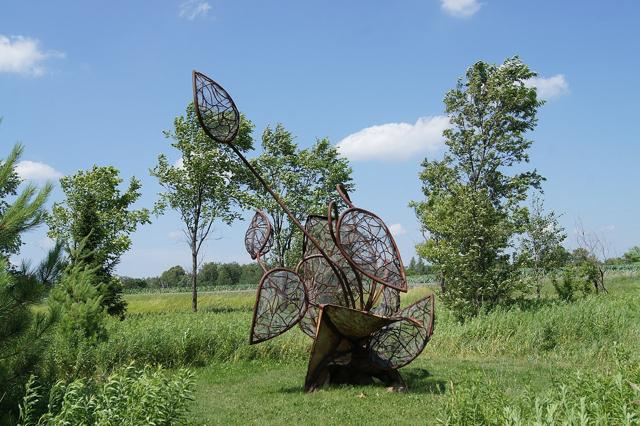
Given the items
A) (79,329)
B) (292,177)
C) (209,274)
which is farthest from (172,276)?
(79,329)

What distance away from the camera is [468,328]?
42.8ft

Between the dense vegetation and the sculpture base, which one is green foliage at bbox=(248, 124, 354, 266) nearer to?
the dense vegetation

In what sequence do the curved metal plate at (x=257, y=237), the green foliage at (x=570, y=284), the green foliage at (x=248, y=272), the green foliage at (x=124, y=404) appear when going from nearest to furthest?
the green foliage at (x=124, y=404) → the curved metal plate at (x=257, y=237) → the green foliage at (x=570, y=284) → the green foliage at (x=248, y=272)

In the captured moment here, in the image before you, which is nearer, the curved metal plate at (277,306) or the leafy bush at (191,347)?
the curved metal plate at (277,306)

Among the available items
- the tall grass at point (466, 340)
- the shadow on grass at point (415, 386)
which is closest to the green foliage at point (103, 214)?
the tall grass at point (466, 340)

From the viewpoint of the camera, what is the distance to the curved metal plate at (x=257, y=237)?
964cm

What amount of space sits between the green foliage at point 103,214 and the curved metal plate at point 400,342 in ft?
50.2

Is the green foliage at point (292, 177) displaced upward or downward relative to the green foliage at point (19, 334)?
upward

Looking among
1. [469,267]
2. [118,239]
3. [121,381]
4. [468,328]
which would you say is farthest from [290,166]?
[121,381]

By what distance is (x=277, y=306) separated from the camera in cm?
793

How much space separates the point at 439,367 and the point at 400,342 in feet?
7.23

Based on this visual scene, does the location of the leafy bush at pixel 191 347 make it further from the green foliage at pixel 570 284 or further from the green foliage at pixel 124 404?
the green foliage at pixel 570 284

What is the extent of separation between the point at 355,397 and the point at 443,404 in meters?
3.59

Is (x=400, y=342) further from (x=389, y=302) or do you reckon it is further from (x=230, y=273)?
(x=230, y=273)
